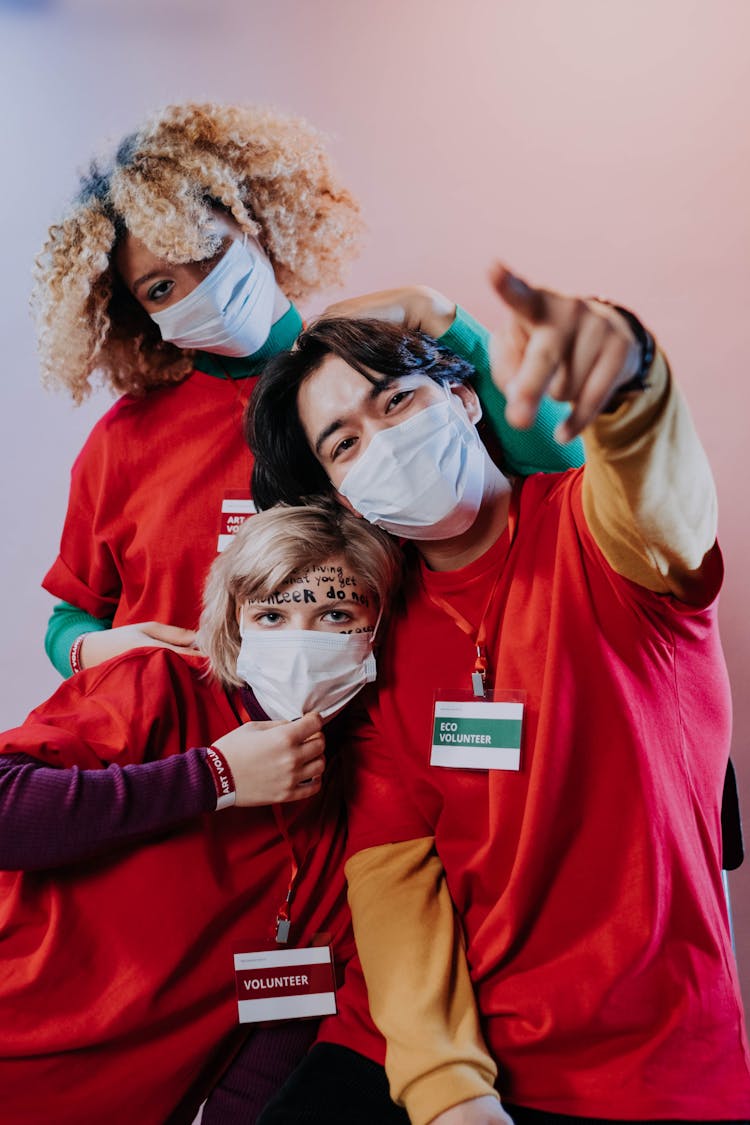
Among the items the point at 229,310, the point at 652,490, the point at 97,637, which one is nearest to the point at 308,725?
the point at 97,637

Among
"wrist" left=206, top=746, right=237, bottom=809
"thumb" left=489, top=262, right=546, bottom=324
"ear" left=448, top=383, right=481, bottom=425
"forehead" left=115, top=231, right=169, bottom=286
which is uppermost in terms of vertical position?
"forehead" left=115, top=231, right=169, bottom=286

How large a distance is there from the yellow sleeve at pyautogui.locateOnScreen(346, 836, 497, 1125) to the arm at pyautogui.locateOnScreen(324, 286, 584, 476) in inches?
24.8

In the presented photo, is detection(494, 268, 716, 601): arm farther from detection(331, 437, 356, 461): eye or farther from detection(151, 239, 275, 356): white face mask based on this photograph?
detection(151, 239, 275, 356): white face mask

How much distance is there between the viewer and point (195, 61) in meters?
2.15

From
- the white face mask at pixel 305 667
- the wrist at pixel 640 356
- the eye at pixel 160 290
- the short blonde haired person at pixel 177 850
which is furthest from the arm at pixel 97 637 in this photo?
the wrist at pixel 640 356

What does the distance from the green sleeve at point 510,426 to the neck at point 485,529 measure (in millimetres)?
100

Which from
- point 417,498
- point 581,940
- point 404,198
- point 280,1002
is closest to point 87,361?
point 404,198

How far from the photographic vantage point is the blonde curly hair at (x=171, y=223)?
66.1 inches

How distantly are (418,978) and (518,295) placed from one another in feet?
3.14

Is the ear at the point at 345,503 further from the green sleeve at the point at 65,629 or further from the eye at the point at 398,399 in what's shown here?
the green sleeve at the point at 65,629

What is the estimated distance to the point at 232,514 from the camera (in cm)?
176

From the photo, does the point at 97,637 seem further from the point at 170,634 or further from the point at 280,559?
the point at 280,559

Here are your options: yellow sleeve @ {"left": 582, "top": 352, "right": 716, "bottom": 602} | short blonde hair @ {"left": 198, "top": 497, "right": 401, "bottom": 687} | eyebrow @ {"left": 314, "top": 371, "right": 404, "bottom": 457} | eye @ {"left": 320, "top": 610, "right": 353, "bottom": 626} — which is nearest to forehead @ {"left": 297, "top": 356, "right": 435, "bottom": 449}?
eyebrow @ {"left": 314, "top": 371, "right": 404, "bottom": 457}

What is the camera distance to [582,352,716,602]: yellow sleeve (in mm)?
907
